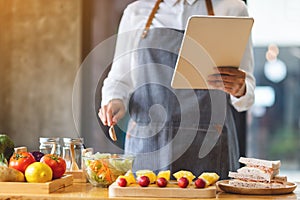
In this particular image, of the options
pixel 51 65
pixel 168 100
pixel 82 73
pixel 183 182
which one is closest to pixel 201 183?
pixel 183 182

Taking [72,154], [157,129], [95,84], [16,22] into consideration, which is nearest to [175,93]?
[157,129]

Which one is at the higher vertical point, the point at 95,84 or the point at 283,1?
the point at 283,1

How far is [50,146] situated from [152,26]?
87cm

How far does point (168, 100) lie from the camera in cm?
294

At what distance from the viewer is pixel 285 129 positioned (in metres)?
4.12

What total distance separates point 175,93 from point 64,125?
1580 millimetres

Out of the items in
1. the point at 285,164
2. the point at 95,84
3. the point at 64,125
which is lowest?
the point at 285,164

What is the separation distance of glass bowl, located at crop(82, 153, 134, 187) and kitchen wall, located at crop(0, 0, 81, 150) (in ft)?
6.73

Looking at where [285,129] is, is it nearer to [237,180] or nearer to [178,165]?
[178,165]

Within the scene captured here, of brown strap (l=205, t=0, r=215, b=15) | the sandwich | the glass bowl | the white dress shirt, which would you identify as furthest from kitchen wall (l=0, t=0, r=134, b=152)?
the sandwich

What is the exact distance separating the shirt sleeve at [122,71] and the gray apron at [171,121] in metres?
0.04

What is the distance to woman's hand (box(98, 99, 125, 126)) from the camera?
8.88 ft

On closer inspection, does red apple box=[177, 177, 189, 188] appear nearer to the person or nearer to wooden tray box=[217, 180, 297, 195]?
wooden tray box=[217, 180, 297, 195]

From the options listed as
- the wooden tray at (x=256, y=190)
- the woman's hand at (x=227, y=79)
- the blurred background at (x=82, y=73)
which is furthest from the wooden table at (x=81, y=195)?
the blurred background at (x=82, y=73)
